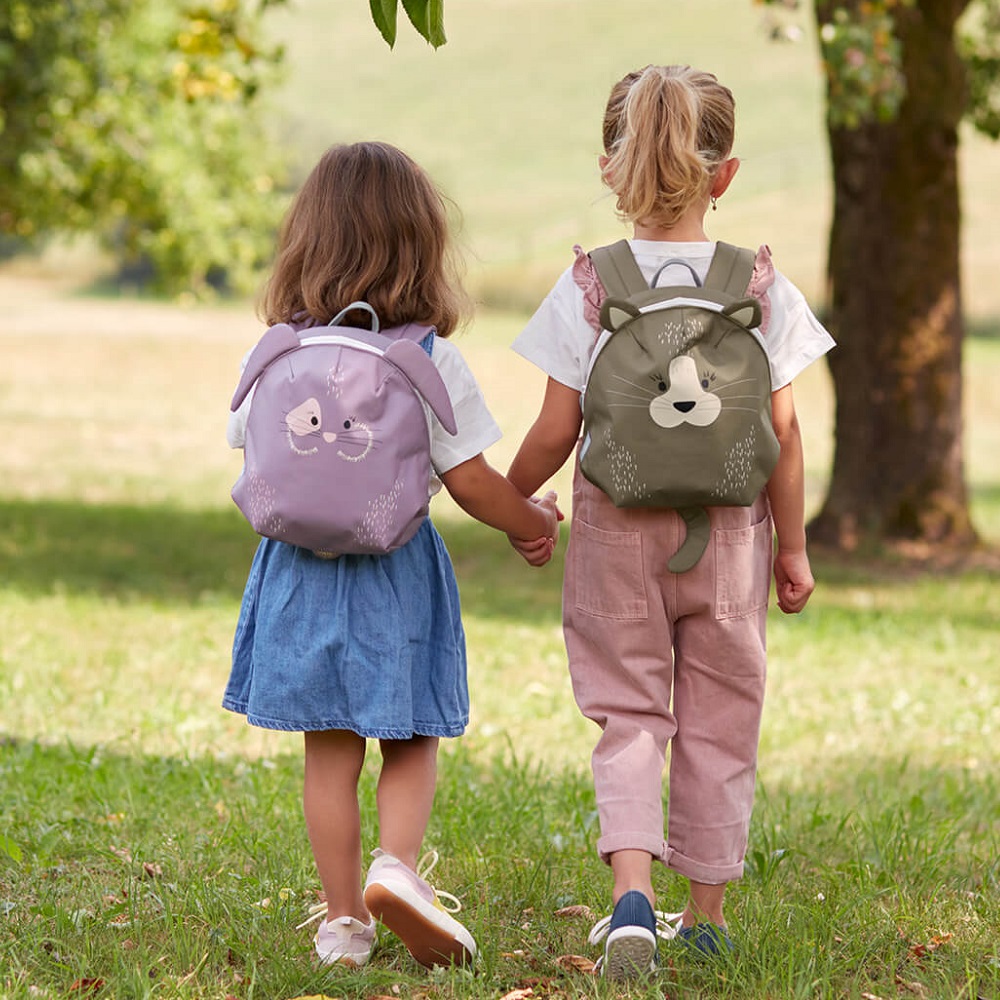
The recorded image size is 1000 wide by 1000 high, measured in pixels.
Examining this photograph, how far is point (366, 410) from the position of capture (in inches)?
118

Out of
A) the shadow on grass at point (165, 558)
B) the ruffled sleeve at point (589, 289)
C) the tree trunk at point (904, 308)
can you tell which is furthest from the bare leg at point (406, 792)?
the tree trunk at point (904, 308)

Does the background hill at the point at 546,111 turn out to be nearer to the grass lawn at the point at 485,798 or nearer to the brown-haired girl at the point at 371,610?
the grass lawn at the point at 485,798

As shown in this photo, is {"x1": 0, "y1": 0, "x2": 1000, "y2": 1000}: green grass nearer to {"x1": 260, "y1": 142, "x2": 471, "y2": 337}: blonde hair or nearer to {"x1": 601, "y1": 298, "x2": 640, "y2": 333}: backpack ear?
{"x1": 260, "y1": 142, "x2": 471, "y2": 337}: blonde hair

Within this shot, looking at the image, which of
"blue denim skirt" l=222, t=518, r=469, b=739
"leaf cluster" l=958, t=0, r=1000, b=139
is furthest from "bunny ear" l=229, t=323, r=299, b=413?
"leaf cluster" l=958, t=0, r=1000, b=139

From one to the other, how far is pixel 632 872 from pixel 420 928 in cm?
45

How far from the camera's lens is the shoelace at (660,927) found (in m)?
3.26

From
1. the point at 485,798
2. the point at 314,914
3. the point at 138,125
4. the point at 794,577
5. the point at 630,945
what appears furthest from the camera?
the point at 138,125

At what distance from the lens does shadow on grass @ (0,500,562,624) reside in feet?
29.7

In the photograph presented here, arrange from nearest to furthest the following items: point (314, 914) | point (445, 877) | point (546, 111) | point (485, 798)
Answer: point (314, 914)
point (445, 877)
point (485, 798)
point (546, 111)

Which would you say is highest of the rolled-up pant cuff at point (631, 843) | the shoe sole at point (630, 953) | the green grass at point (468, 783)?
the rolled-up pant cuff at point (631, 843)

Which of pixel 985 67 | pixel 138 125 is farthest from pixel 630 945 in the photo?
pixel 138 125

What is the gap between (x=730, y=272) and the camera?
3137mm

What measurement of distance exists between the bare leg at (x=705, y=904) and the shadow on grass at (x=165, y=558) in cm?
530

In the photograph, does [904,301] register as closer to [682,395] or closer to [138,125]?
[682,395]
